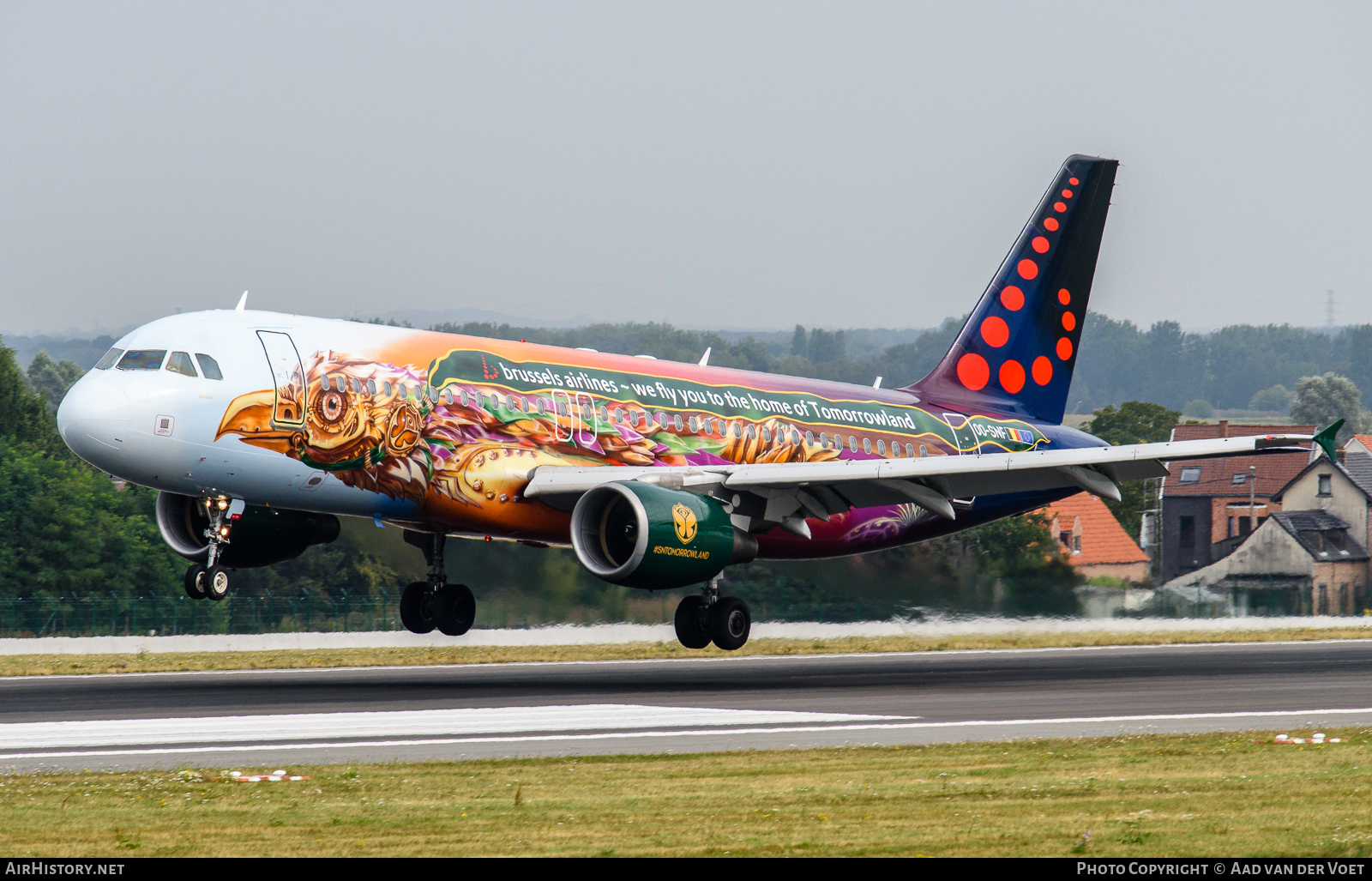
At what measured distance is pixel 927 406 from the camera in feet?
110

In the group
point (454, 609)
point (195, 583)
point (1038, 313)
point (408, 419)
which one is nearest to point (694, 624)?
point (454, 609)

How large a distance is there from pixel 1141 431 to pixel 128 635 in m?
62.6

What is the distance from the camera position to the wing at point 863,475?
25.5 meters

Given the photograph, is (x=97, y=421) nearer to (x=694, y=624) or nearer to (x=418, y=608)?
(x=418, y=608)

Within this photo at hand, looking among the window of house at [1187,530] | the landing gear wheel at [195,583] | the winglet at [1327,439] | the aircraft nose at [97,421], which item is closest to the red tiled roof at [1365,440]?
the window of house at [1187,530]

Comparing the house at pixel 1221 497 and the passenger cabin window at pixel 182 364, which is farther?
the house at pixel 1221 497

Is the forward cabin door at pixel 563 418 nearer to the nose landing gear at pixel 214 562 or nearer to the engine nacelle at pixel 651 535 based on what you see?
the engine nacelle at pixel 651 535

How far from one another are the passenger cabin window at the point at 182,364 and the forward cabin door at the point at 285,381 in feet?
3.78

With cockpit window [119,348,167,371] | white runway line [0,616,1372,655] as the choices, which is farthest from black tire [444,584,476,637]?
cockpit window [119,348,167,371]

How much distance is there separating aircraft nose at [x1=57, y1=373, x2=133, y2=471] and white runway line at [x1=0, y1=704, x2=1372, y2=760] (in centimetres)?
751

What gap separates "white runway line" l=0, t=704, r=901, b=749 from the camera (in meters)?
17.3

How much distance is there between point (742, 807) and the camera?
11.8 m
